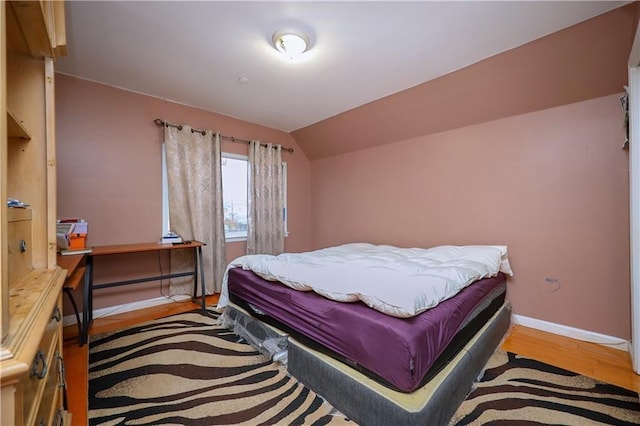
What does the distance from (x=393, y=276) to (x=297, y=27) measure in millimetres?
1920

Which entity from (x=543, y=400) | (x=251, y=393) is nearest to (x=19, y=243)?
(x=251, y=393)

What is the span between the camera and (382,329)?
1.31m

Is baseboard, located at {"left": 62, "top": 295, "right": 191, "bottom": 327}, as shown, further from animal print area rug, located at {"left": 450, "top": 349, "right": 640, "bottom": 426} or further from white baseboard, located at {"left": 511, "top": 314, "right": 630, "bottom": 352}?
white baseboard, located at {"left": 511, "top": 314, "right": 630, "bottom": 352}

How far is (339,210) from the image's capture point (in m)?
4.48

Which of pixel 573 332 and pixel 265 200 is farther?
pixel 265 200

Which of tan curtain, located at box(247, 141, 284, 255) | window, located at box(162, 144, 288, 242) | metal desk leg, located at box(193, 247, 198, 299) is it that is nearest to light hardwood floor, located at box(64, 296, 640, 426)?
metal desk leg, located at box(193, 247, 198, 299)

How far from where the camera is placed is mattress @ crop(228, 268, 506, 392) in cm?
124

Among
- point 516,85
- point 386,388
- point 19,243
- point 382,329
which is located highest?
point 516,85

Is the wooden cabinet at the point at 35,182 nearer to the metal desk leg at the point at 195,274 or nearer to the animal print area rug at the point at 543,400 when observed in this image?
the animal print area rug at the point at 543,400

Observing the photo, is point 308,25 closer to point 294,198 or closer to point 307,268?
point 307,268

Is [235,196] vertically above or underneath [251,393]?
above

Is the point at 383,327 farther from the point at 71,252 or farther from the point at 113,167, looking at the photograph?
the point at 113,167

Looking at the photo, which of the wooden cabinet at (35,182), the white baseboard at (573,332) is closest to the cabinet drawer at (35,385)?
the wooden cabinet at (35,182)

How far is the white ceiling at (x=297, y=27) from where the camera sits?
5.99 feet
